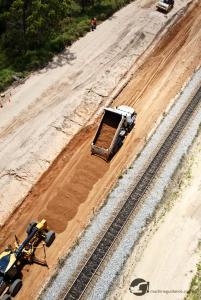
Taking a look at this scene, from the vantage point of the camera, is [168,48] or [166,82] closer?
[166,82]

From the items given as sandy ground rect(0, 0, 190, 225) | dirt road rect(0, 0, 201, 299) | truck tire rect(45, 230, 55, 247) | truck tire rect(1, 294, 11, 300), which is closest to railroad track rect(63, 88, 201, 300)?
dirt road rect(0, 0, 201, 299)

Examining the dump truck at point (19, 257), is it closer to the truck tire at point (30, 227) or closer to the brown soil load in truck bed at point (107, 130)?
the truck tire at point (30, 227)

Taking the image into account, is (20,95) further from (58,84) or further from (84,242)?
(84,242)

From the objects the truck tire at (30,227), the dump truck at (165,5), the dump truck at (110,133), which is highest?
the dump truck at (165,5)

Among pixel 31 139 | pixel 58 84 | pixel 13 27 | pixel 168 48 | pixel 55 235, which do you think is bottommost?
pixel 55 235

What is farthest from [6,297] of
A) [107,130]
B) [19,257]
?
[107,130]

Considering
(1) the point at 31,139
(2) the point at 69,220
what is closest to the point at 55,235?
(2) the point at 69,220

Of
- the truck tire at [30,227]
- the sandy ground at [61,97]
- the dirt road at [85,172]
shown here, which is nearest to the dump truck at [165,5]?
the sandy ground at [61,97]
